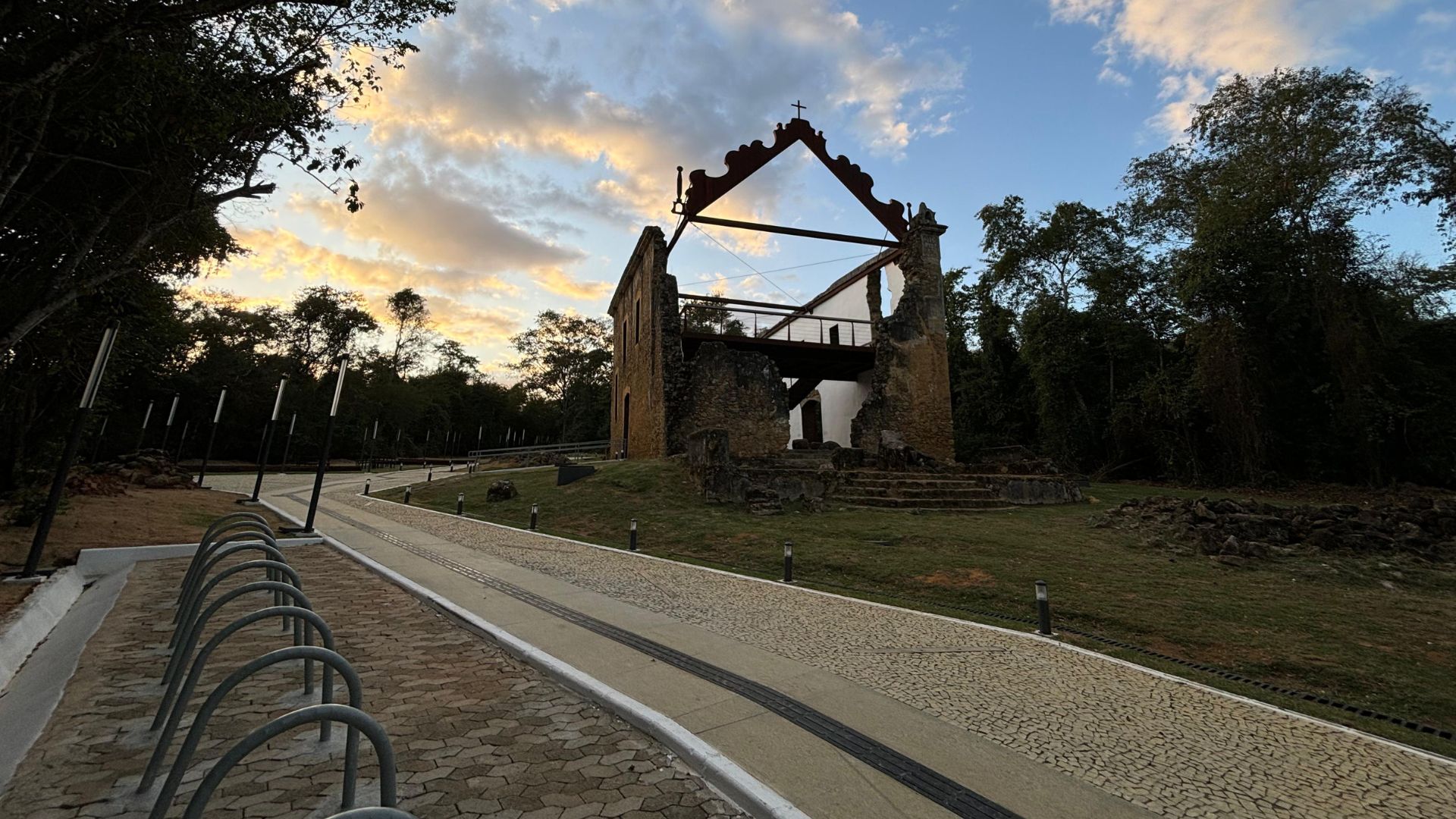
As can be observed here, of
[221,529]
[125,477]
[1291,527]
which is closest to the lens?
[221,529]

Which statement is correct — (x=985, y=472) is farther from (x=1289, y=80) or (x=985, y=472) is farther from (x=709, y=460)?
(x=1289, y=80)

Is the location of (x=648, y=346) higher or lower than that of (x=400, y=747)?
higher

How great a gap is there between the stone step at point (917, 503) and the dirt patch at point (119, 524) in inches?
465

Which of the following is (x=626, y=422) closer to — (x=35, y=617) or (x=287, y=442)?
(x=287, y=442)

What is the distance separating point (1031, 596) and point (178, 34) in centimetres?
1104

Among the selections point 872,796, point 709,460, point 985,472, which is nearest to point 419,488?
point 709,460

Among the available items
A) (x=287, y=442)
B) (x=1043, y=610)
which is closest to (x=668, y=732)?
(x=1043, y=610)

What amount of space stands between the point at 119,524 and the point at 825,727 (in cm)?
1173

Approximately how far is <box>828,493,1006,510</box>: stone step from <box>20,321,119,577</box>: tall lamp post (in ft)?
39.7

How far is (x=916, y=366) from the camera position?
20375 mm

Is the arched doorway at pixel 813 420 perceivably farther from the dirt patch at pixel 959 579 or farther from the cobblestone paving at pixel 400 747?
the cobblestone paving at pixel 400 747

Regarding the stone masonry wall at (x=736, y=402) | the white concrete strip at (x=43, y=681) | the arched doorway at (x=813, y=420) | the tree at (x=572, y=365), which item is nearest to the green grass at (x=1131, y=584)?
the stone masonry wall at (x=736, y=402)

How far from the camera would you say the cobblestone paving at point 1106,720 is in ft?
9.30

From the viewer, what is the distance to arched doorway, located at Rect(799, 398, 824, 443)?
27.2m
